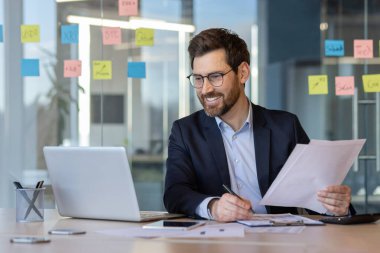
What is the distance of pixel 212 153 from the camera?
2953 mm

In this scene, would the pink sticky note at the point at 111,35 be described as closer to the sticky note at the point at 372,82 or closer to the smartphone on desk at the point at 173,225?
the sticky note at the point at 372,82

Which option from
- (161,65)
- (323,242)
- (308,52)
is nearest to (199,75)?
(323,242)

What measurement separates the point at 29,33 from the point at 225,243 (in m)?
3.75

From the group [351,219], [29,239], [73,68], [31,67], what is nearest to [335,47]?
[73,68]

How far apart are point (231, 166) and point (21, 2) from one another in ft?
10.2

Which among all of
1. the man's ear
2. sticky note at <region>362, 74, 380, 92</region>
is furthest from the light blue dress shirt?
sticky note at <region>362, 74, 380, 92</region>

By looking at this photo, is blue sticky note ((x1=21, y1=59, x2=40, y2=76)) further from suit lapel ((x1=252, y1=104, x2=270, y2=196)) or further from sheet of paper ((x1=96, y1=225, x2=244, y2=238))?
sheet of paper ((x1=96, y1=225, x2=244, y2=238))

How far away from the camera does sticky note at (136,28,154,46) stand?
5.56m

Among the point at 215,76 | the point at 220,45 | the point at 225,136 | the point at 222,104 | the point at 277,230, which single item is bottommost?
the point at 277,230

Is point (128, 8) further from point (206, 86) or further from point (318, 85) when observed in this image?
A: point (206, 86)

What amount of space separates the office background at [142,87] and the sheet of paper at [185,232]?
3.13m

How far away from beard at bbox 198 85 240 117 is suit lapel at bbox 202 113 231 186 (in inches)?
2.5

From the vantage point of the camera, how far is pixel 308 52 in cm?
591

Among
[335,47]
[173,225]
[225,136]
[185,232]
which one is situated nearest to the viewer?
[185,232]
